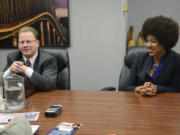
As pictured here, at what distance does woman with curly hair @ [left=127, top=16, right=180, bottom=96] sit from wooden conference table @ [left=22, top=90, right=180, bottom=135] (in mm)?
234

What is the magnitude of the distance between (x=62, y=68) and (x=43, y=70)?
23 cm

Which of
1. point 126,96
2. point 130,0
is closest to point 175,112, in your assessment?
point 126,96

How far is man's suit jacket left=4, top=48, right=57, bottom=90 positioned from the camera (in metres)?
1.45

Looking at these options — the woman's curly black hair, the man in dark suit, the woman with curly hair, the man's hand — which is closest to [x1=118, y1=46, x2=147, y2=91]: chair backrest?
the woman with curly hair

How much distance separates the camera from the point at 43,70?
1.64 metres

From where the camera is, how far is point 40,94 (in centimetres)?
139

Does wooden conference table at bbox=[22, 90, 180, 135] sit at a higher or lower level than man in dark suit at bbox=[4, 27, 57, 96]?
lower

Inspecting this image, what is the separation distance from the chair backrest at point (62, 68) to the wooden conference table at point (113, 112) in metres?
0.39

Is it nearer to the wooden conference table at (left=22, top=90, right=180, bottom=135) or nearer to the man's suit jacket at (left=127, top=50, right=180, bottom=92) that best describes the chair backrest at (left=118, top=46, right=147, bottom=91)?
the man's suit jacket at (left=127, top=50, right=180, bottom=92)

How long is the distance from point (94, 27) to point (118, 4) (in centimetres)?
44

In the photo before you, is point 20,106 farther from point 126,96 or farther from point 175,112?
point 175,112

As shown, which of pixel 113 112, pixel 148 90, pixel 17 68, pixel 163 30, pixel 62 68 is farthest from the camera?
pixel 62 68

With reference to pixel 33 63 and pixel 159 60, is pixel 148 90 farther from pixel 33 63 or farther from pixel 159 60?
pixel 33 63

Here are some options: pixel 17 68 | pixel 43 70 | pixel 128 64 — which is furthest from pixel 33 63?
pixel 128 64
